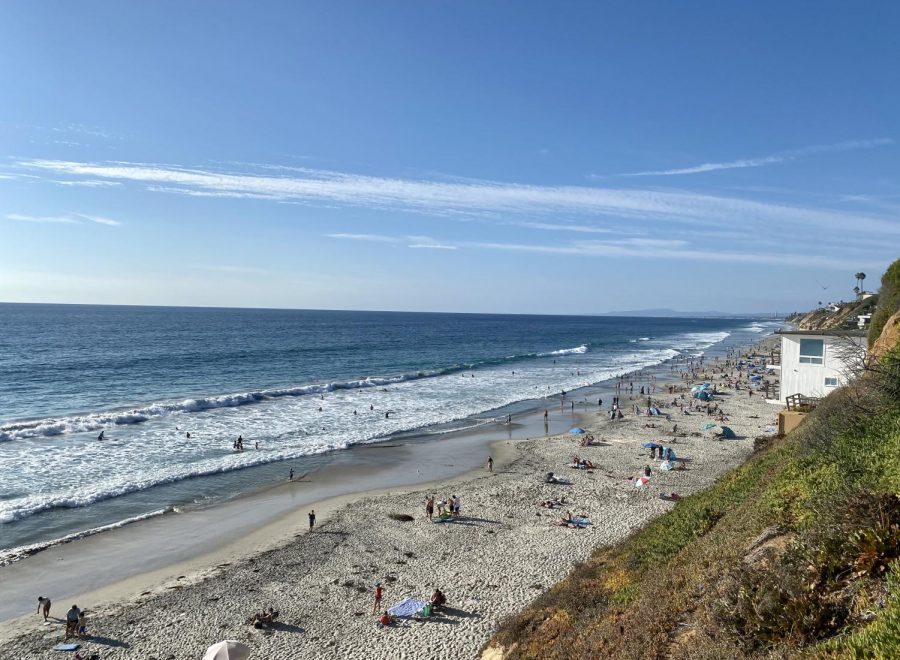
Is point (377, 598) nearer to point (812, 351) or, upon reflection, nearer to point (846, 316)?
point (812, 351)

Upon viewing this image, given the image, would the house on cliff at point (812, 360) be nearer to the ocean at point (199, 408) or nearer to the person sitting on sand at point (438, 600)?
the ocean at point (199, 408)

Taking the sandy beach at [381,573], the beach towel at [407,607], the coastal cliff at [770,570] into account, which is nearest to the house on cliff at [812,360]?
the sandy beach at [381,573]

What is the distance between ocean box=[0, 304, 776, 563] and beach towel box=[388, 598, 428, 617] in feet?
45.4

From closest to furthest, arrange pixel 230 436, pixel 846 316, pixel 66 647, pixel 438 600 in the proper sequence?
1. pixel 66 647
2. pixel 438 600
3. pixel 230 436
4. pixel 846 316

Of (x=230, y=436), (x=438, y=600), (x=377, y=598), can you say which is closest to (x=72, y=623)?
(x=377, y=598)

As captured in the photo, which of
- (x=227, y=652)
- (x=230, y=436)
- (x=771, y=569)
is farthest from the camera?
(x=230, y=436)

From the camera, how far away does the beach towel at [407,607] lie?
643 inches

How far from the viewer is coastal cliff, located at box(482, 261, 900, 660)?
617 centimetres

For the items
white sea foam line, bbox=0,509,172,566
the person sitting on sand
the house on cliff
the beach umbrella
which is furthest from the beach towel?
the house on cliff

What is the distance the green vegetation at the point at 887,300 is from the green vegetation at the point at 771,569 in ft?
53.3

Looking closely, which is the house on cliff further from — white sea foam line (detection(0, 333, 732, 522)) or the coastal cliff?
white sea foam line (detection(0, 333, 732, 522))

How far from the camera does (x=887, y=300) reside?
2900 centimetres

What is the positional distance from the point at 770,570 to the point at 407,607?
11851mm

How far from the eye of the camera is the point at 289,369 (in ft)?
228
